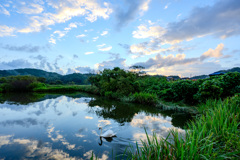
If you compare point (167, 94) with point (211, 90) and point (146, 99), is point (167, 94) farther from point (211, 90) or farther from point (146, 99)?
point (211, 90)

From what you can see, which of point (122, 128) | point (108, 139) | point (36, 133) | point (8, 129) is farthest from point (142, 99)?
point (8, 129)

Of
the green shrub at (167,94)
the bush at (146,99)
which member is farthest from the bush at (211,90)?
the bush at (146,99)

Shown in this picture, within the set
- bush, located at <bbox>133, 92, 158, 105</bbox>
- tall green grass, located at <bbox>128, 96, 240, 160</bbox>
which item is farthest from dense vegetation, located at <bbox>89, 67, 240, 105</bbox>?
tall green grass, located at <bbox>128, 96, 240, 160</bbox>

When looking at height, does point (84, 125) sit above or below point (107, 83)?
below

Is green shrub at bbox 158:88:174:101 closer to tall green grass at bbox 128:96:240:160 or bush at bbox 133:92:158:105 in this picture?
bush at bbox 133:92:158:105

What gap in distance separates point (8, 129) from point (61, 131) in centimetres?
267

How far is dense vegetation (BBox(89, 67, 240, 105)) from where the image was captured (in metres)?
7.55

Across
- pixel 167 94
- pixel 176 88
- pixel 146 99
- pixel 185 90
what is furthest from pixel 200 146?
pixel 167 94

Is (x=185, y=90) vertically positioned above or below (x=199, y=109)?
above

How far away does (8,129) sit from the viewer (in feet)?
20.0

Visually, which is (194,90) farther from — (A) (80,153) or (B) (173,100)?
(A) (80,153)

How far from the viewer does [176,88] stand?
405 inches

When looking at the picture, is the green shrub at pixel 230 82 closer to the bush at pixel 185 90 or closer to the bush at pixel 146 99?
the bush at pixel 185 90

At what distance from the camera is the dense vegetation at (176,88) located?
755cm
